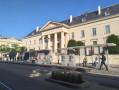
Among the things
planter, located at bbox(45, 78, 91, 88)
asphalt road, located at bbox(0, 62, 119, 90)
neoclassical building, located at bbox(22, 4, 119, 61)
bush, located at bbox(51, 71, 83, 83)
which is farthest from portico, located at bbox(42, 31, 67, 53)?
planter, located at bbox(45, 78, 91, 88)

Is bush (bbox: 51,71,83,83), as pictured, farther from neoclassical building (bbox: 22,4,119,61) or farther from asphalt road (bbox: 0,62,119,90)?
neoclassical building (bbox: 22,4,119,61)

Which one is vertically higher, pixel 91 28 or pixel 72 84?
pixel 91 28

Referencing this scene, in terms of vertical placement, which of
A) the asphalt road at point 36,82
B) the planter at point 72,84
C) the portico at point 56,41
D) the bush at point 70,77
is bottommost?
the asphalt road at point 36,82

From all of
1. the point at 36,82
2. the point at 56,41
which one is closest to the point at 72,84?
the point at 36,82

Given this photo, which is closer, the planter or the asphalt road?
the planter

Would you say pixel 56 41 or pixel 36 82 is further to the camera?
pixel 56 41

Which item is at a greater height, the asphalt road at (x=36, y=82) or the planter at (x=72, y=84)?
the planter at (x=72, y=84)

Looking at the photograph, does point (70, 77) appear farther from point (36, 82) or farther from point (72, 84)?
point (36, 82)

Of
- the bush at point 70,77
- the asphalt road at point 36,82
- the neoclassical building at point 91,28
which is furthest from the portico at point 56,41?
the bush at point 70,77

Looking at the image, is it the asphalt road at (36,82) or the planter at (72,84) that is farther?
the asphalt road at (36,82)

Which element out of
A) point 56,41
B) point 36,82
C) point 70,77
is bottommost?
point 36,82

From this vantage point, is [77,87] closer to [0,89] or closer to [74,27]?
[0,89]

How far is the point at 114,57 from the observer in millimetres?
22906

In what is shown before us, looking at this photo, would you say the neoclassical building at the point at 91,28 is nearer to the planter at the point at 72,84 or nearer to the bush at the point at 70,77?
the bush at the point at 70,77
